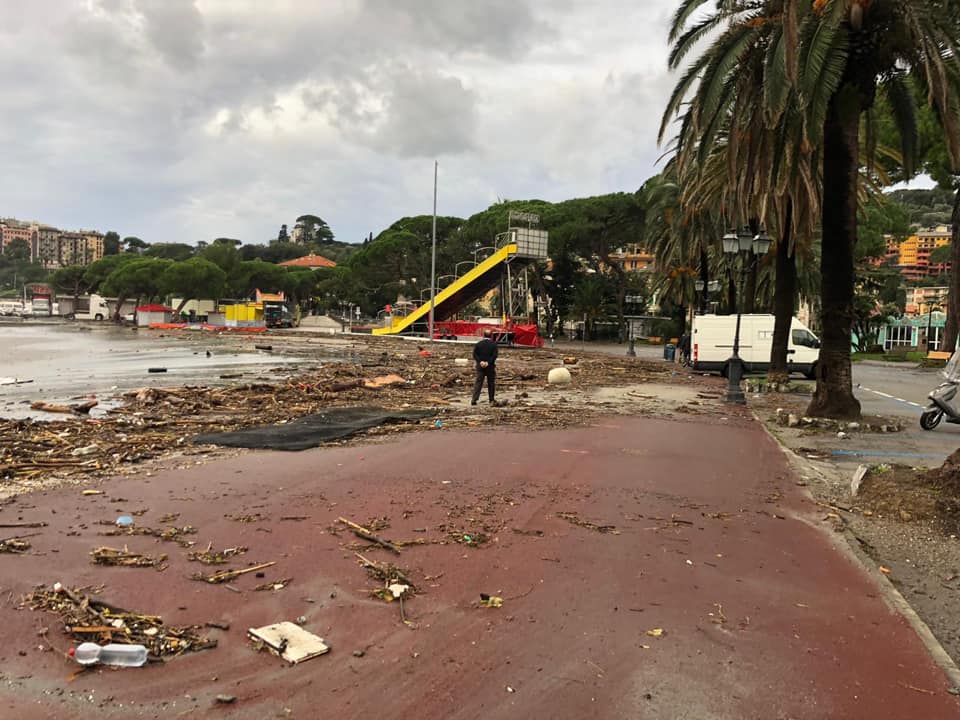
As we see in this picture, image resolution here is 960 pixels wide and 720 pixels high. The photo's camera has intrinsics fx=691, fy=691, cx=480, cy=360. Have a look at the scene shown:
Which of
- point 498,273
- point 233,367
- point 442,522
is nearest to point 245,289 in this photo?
point 498,273

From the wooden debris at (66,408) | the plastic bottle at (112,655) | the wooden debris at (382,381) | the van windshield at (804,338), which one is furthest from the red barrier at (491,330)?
the plastic bottle at (112,655)

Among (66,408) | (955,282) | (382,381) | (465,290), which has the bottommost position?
(66,408)

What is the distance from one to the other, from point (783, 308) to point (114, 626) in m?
21.5

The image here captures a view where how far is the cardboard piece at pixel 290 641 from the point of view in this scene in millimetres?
3746

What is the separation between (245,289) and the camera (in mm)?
108125

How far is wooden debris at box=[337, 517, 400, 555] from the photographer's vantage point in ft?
18.1

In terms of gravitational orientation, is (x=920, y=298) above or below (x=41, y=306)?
above

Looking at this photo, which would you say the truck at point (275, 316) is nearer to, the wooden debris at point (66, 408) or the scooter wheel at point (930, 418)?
the wooden debris at point (66, 408)

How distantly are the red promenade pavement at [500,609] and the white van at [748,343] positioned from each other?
20.9m

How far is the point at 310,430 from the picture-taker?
36.1 ft

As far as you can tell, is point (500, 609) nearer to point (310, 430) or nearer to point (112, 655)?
point (112, 655)

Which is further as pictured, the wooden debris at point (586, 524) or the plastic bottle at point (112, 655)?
the wooden debris at point (586, 524)

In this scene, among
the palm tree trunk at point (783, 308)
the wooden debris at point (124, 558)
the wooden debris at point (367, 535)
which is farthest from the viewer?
the palm tree trunk at point (783, 308)

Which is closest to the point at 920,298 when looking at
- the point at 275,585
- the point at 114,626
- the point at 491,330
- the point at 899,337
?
the point at 899,337
